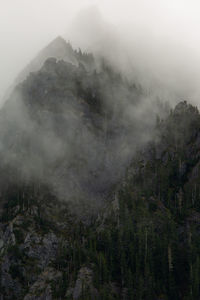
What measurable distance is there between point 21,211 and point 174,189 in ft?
285

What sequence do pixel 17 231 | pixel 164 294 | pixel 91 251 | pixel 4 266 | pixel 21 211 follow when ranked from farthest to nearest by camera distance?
pixel 21 211, pixel 17 231, pixel 4 266, pixel 91 251, pixel 164 294

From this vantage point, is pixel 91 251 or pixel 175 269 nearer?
pixel 175 269

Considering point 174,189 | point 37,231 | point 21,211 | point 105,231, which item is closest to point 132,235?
point 105,231

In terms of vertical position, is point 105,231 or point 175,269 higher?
point 105,231

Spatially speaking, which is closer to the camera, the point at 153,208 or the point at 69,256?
the point at 69,256

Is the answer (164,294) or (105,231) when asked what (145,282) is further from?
(105,231)

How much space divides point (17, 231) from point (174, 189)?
285 ft

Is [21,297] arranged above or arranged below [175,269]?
→ below

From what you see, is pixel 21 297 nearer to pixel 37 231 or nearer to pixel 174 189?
pixel 37 231

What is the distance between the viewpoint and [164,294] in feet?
430

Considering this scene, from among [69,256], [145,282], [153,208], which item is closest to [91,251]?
[69,256]

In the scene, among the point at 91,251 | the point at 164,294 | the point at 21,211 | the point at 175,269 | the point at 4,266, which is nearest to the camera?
the point at 164,294

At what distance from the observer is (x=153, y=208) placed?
180 m

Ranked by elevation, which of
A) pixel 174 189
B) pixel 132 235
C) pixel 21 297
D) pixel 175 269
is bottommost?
pixel 21 297
